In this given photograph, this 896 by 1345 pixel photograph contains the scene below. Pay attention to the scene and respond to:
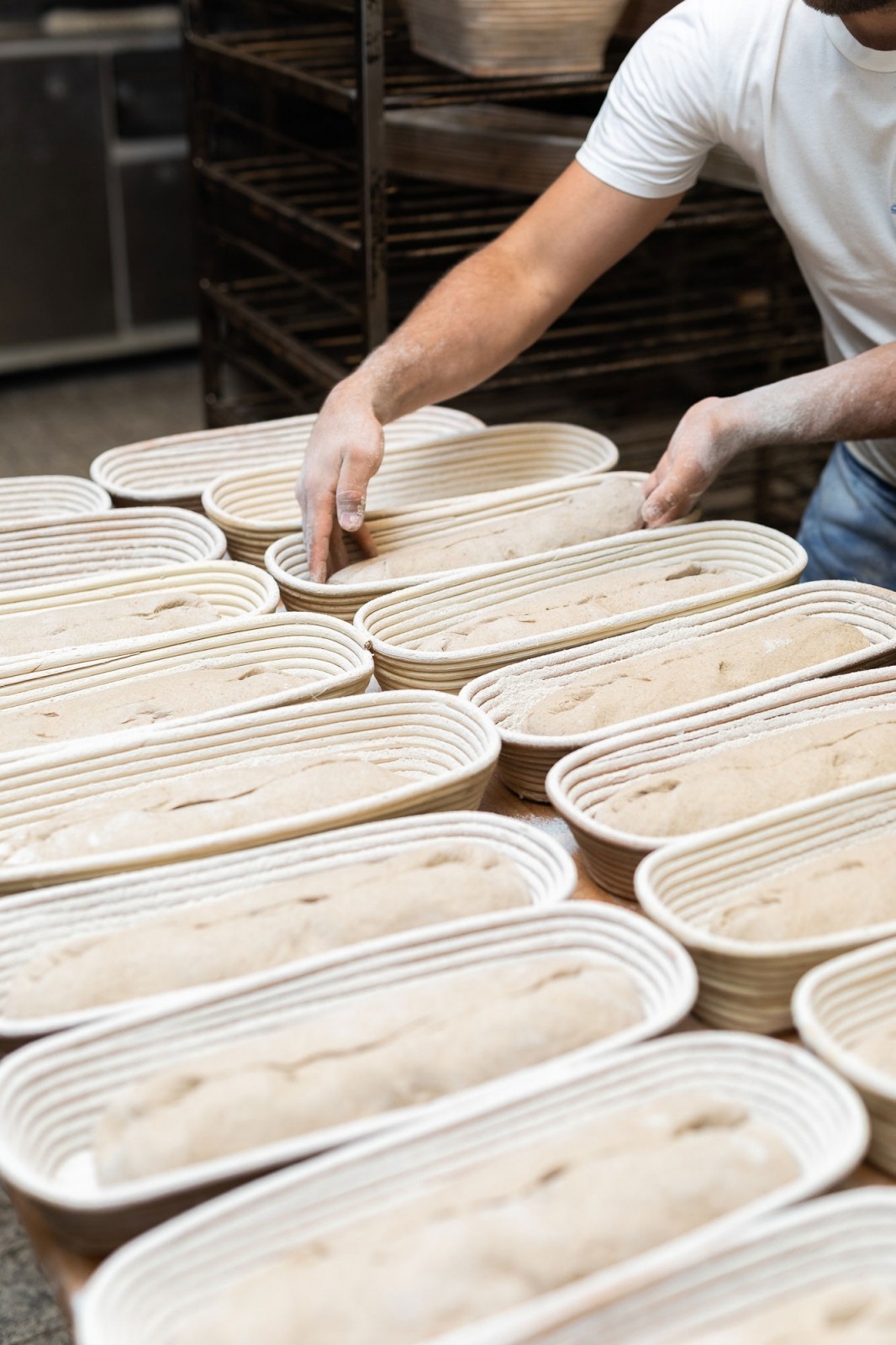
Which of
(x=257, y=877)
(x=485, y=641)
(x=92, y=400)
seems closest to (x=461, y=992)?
(x=257, y=877)

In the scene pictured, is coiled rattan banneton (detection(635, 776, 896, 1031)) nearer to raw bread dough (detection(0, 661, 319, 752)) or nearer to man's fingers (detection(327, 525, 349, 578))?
raw bread dough (detection(0, 661, 319, 752))

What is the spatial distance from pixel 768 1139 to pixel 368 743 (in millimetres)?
555

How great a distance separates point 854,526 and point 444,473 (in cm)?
63

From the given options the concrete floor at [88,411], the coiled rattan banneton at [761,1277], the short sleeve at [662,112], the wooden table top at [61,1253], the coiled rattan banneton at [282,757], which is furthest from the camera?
the concrete floor at [88,411]

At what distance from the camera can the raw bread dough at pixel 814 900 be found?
97cm

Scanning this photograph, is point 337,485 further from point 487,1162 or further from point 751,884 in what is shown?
point 487,1162

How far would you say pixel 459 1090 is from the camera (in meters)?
0.86

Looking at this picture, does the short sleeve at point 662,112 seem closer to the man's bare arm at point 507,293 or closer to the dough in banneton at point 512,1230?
the man's bare arm at point 507,293

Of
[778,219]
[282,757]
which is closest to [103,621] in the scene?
[282,757]

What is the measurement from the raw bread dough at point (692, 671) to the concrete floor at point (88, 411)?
3.10 meters

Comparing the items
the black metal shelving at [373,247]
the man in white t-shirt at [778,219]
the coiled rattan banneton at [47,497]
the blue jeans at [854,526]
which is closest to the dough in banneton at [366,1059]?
the man in white t-shirt at [778,219]

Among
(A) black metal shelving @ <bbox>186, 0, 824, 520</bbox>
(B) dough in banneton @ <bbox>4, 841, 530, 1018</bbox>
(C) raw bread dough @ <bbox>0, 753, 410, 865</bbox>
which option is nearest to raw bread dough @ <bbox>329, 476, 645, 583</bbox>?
(C) raw bread dough @ <bbox>0, 753, 410, 865</bbox>

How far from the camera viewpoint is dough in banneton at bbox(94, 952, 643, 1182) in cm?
81

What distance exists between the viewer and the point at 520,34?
7.50 feet
